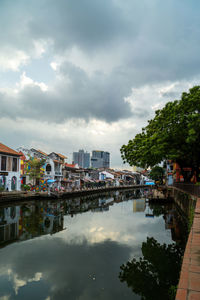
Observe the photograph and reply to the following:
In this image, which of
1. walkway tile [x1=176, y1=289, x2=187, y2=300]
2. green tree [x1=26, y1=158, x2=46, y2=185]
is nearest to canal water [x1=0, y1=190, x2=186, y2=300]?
walkway tile [x1=176, y1=289, x2=187, y2=300]

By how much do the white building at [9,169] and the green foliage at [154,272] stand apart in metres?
27.7

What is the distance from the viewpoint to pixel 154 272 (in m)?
9.34

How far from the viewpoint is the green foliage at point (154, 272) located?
25.8ft

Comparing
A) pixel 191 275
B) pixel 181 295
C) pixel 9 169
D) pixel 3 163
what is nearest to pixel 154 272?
pixel 191 275

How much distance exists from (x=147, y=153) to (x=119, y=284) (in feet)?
45.7

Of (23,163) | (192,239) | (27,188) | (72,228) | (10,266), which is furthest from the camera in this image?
(23,163)

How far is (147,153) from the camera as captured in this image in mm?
20734

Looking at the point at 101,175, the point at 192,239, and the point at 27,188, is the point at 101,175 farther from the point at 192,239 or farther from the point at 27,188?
the point at 192,239

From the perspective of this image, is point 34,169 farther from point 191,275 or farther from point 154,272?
point 191,275

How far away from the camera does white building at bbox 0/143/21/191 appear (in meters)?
33.2

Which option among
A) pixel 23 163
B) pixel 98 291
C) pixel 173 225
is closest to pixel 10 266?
pixel 98 291

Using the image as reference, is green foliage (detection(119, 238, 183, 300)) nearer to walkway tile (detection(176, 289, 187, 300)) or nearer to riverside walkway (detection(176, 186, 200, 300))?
riverside walkway (detection(176, 186, 200, 300))

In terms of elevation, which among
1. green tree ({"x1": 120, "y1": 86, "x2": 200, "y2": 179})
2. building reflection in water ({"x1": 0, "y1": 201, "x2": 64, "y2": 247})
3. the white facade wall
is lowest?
building reflection in water ({"x1": 0, "y1": 201, "x2": 64, "y2": 247})

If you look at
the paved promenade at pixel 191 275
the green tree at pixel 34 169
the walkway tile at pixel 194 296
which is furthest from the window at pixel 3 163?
the walkway tile at pixel 194 296
